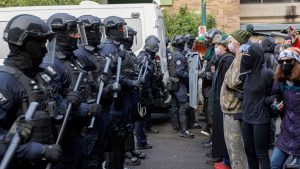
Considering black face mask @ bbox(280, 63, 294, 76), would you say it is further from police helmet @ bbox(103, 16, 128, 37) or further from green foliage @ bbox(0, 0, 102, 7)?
green foliage @ bbox(0, 0, 102, 7)

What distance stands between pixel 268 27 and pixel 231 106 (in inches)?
678

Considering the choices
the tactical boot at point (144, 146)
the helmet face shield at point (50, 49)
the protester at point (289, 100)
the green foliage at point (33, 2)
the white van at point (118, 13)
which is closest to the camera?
the helmet face shield at point (50, 49)

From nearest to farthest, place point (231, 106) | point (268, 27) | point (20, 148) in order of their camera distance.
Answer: point (20, 148), point (231, 106), point (268, 27)

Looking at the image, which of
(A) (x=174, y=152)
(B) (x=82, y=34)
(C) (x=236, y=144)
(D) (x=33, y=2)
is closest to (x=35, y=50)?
(B) (x=82, y=34)

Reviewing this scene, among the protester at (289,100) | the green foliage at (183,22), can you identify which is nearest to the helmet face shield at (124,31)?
the protester at (289,100)

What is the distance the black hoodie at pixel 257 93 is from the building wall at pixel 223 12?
16453mm

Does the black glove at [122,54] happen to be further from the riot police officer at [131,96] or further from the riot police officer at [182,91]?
the riot police officer at [182,91]

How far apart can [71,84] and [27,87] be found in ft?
5.09

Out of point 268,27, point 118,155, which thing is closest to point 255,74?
point 118,155

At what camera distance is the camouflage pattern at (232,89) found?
276 inches

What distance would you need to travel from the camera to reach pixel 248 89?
670 centimetres

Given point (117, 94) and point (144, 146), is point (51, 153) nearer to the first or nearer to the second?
point (117, 94)

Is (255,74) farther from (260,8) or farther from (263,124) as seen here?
(260,8)

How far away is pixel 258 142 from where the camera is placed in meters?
6.58
